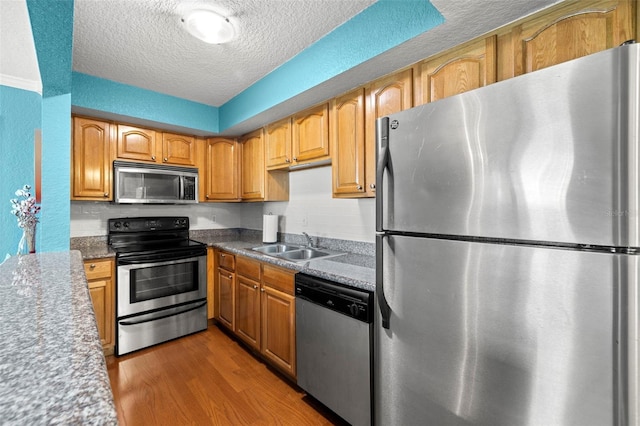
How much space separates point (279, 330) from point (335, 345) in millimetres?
639

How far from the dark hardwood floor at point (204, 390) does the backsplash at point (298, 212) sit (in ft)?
4.05

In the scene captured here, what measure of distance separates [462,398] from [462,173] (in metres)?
0.84

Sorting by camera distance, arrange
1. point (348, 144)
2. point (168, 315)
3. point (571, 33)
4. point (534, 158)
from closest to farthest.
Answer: point (534, 158) < point (571, 33) < point (348, 144) < point (168, 315)

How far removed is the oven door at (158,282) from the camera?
2582 millimetres

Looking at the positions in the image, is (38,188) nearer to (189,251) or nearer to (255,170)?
(189,251)

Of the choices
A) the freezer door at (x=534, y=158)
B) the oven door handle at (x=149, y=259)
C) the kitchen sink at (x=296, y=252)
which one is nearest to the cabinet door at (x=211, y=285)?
the oven door handle at (x=149, y=259)

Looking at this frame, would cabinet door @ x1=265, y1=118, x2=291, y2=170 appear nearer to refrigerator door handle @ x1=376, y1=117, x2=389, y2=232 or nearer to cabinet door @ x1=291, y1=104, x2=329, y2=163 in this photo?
cabinet door @ x1=291, y1=104, x2=329, y2=163

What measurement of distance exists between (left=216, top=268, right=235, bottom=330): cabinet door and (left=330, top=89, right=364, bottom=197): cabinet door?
4.74 ft

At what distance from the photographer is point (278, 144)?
282 centimetres

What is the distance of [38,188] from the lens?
1.90 meters

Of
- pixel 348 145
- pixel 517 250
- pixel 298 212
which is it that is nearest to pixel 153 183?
pixel 298 212

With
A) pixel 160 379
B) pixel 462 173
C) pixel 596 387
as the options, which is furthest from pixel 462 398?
pixel 160 379

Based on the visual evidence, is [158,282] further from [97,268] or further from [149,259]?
[97,268]

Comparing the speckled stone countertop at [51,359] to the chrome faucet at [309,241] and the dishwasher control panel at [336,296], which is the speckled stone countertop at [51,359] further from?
the chrome faucet at [309,241]
